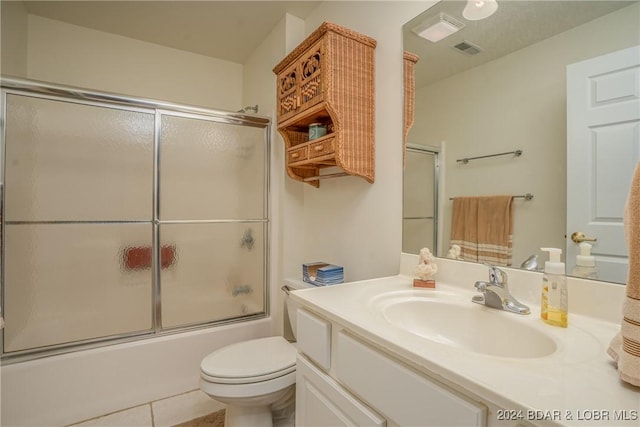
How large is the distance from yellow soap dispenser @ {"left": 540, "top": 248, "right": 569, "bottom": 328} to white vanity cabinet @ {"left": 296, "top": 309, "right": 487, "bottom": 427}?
0.40m

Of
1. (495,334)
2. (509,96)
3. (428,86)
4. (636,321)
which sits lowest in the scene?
(495,334)

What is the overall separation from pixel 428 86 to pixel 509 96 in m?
0.35

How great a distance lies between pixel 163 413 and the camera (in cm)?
167

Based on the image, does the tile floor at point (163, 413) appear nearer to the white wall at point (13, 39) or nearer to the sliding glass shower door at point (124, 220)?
the sliding glass shower door at point (124, 220)

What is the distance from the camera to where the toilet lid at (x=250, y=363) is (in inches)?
50.9

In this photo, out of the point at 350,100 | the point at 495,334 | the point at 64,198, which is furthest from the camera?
the point at 64,198

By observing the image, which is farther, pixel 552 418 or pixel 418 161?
pixel 418 161

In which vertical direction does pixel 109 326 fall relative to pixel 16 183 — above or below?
below

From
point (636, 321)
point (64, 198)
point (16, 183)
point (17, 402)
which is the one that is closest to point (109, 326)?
point (17, 402)

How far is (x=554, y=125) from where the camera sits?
92cm

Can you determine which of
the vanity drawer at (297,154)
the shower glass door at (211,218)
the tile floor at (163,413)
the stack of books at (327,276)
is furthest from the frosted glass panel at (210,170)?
the tile floor at (163,413)

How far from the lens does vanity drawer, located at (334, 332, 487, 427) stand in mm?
549

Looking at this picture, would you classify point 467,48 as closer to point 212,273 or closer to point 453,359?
point 453,359

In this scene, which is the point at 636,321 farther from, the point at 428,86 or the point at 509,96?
the point at 428,86
